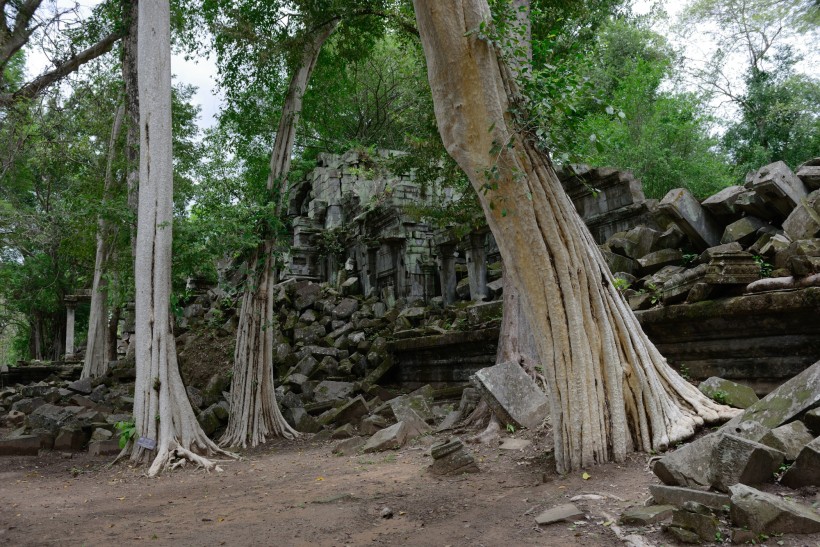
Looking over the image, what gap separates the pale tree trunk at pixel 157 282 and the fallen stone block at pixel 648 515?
449 cm

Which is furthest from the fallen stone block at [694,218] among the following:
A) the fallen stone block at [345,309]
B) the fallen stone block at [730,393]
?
the fallen stone block at [345,309]

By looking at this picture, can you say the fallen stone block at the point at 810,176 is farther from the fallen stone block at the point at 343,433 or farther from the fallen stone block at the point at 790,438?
the fallen stone block at the point at 343,433

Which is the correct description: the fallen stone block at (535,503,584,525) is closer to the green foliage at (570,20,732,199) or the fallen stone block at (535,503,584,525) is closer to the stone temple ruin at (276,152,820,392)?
the stone temple ruin at (276,152,820,392)

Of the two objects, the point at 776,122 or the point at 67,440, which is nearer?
the point at 67,440

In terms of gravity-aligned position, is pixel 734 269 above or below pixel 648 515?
above

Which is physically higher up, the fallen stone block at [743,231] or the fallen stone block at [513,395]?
the fallen stone block at [743,231]

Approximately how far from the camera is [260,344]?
25.6 feet

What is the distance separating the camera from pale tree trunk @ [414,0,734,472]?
155 inches

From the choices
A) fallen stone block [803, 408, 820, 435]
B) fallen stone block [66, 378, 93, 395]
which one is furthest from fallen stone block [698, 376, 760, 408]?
fallen stone block [66, 378, 93, 395]

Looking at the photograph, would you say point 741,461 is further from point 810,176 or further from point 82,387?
point 82,387

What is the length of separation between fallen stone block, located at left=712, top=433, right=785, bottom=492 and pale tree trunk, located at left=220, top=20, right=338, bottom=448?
18.7 feet

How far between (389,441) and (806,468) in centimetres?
373

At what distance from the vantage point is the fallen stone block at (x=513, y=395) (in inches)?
211

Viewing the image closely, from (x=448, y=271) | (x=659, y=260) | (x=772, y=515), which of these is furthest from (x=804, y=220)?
(x=448, y=271)
